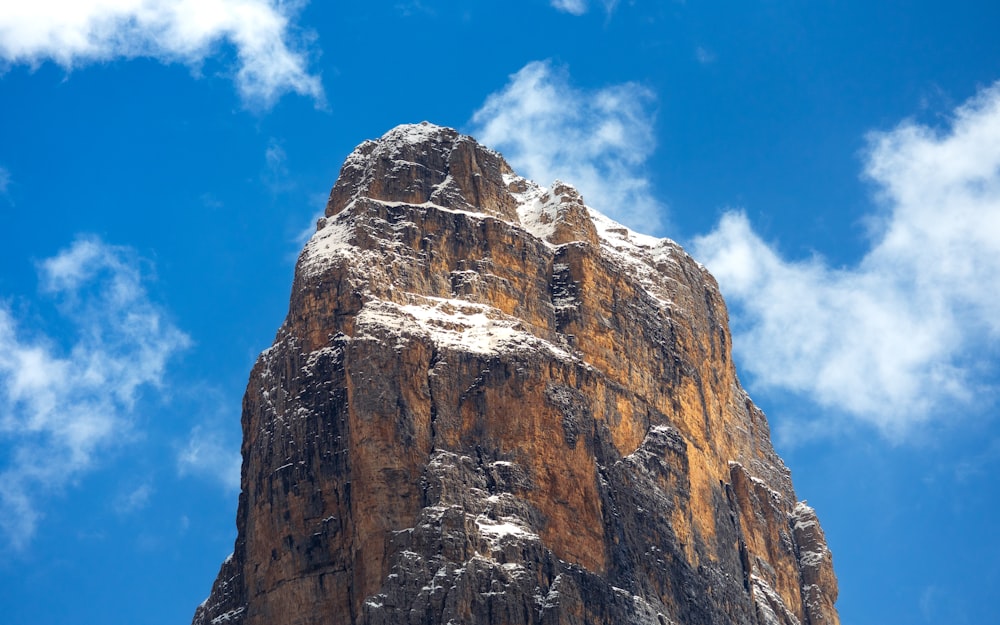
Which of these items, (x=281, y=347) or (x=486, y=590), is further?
(x=281, y=347)

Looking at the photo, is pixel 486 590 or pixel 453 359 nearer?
pixel 486 590

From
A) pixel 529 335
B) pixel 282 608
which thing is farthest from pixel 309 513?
pixel 529 335

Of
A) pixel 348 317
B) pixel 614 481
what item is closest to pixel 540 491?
pixel 614 481

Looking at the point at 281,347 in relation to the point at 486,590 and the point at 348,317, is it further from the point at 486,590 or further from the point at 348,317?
the point at 486,590

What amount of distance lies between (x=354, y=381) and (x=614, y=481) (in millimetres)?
22229

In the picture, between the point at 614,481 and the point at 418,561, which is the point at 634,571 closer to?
the point at 614,481

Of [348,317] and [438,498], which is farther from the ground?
[348,317]

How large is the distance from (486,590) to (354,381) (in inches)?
832

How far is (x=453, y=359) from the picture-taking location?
190875 mm

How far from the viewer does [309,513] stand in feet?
617

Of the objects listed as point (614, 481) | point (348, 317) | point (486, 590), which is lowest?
point (486, 590)

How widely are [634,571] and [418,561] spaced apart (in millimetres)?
20113

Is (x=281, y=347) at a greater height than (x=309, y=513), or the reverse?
(x=281, y=347)

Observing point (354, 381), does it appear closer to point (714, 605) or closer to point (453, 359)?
point (453, 359)
